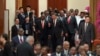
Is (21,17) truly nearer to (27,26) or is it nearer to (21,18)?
(21,18)

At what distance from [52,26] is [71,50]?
16.2 ft

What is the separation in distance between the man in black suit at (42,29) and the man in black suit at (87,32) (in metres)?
3.32

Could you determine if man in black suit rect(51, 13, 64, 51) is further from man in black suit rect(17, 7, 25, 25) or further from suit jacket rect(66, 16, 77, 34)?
man in black suit rect(17, 7, 25, 25)

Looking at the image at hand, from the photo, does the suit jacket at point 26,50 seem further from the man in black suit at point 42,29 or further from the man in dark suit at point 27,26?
the man in black suit at point 42,29

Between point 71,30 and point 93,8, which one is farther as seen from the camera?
point 71,30

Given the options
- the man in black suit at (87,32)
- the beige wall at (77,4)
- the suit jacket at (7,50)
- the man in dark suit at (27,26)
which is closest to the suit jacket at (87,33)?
the man in black suit at (87,32)

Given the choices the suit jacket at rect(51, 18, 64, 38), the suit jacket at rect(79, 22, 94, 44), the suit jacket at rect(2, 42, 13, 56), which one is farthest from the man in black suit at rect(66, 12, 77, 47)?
the suit jacket at rect(2, 42, 13, 56)

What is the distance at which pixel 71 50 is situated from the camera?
14.0 m

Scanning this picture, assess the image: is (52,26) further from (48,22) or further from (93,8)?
(93,8)

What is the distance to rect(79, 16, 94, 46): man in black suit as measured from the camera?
50.9ft

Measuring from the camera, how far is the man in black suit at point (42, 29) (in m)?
19.0

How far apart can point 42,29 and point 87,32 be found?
3.72m

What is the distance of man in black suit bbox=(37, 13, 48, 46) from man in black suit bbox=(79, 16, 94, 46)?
332 cm

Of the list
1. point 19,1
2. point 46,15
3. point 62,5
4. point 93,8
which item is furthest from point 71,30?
point 62,5
